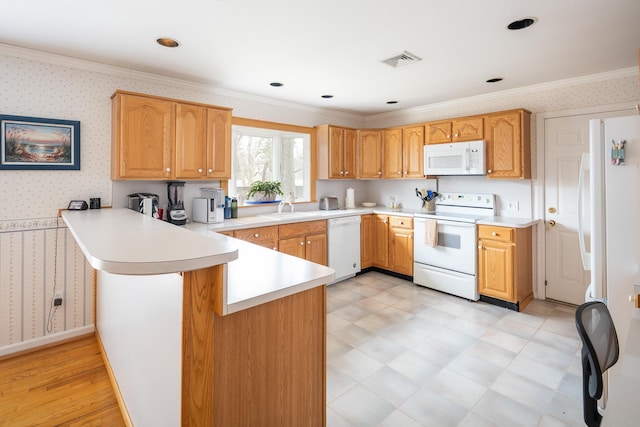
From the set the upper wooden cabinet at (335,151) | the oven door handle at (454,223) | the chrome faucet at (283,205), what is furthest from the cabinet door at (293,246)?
the oven door handle at (454,223)

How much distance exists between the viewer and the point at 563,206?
3748 millimetres

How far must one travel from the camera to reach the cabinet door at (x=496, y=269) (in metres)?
3.61

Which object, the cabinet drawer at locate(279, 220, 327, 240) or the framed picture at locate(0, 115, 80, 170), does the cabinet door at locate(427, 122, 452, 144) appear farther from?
the framed picture at locate(0, 115, 80, 170)

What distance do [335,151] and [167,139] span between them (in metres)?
2.41

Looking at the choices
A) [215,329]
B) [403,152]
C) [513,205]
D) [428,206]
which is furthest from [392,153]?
[215,329]

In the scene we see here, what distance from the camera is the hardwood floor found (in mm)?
2055

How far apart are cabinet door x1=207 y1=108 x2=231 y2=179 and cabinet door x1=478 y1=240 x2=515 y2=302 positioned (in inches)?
117

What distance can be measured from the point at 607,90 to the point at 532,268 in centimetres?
202

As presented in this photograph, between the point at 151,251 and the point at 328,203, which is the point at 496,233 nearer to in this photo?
the point at 328,203

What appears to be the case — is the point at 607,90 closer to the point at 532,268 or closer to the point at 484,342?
the point at 532,268

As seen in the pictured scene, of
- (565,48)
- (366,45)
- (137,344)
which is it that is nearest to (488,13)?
(366,45)

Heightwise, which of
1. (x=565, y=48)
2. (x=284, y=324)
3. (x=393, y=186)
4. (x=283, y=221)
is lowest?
(x=284, y=324)

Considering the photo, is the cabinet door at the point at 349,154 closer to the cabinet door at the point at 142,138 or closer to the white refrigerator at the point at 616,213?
the cabinet door at the point at 142,138

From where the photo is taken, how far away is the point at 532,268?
400 cm
